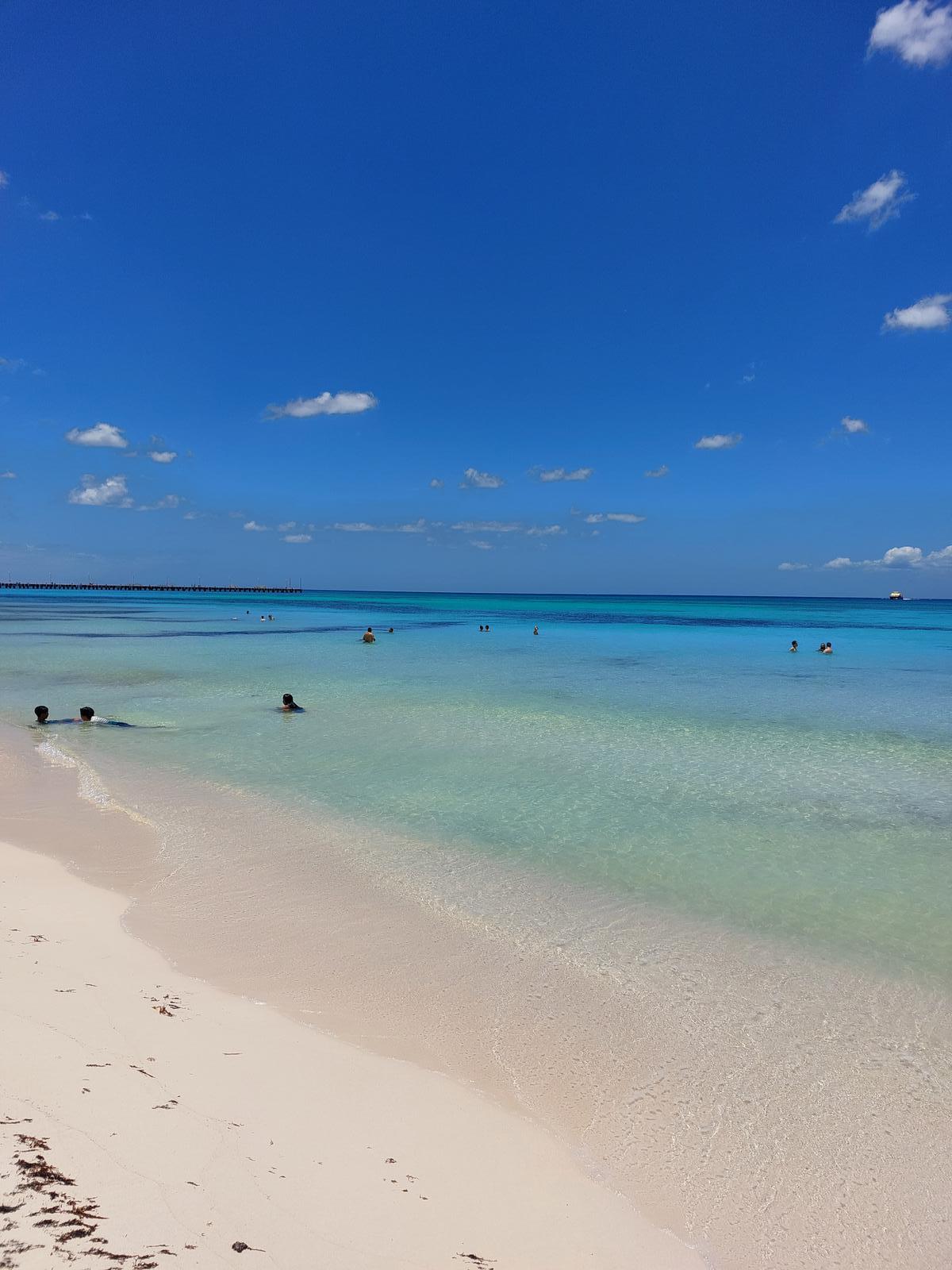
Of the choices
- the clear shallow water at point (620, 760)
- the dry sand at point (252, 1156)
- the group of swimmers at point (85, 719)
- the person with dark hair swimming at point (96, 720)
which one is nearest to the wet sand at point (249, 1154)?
the dry sand at point (252, 1156)

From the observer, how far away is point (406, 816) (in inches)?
396

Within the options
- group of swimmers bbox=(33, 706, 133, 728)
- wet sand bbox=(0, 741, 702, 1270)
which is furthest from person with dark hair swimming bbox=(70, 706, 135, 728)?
wet sand bbox=(0, 741, 702, 1270)

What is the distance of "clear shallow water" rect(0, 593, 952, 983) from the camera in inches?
312

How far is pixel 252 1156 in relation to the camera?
134 inches

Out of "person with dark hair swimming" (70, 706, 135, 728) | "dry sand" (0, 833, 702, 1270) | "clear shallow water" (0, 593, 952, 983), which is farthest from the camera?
"person with dark hair swimming" (70, 706, 135, 728)

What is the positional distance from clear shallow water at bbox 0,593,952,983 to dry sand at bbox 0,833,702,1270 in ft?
12.8

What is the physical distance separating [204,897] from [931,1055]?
6260 mm

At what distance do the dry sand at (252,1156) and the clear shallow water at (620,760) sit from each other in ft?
12.8

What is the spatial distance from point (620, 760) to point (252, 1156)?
35.8 feet

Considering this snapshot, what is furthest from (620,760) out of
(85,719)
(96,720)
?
(85,719)

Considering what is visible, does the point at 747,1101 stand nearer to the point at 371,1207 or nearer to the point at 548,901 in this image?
the point at 371,1207

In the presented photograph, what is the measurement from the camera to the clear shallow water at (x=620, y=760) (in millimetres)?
7914

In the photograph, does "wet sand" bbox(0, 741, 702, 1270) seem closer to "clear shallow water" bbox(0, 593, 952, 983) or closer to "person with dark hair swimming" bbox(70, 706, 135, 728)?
"clear shallow water" bbox(0, 593, 952, 983)

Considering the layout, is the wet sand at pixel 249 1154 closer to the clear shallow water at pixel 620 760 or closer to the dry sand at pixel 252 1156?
the dry sand at pixel 252 1156
